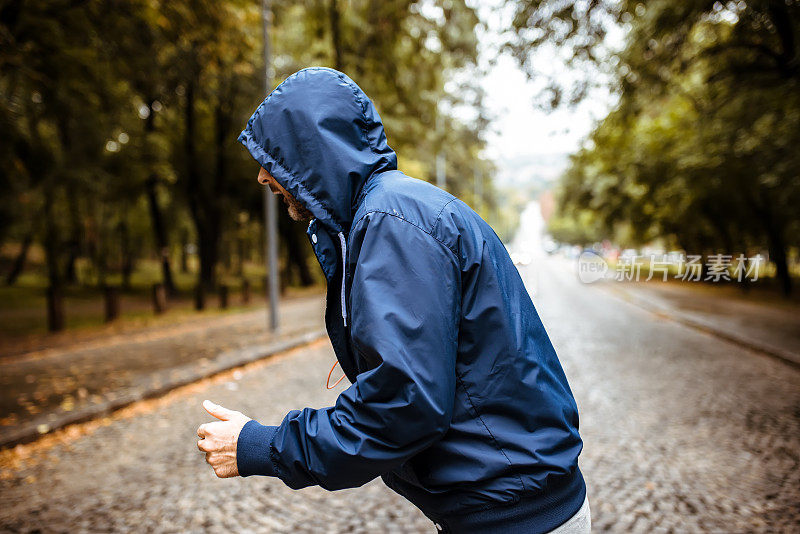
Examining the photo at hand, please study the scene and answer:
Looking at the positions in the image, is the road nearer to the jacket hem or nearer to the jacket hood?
the jacket hem

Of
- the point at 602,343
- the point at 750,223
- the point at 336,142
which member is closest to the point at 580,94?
the point at 602,343

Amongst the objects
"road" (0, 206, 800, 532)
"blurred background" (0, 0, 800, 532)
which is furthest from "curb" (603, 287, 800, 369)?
"road" (0, 206, 800, 532)

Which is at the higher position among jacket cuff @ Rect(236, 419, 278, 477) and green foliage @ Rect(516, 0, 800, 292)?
green foliage @ Rect(516, 0, 800, 292)

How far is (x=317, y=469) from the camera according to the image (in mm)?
1171

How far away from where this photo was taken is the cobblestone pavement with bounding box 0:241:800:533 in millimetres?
3504

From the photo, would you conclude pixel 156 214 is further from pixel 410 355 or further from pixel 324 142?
pixel 410 355

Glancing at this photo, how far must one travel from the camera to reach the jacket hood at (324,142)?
1.33m

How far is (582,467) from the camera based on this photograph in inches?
167

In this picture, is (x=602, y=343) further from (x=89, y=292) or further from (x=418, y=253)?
(x=89, y=292)

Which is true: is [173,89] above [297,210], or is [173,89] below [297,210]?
above

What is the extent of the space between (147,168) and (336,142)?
55.7 feet

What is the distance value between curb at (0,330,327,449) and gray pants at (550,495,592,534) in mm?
5288

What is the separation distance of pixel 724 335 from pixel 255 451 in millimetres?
11564

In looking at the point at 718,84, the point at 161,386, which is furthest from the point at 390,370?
the point at 718,84
